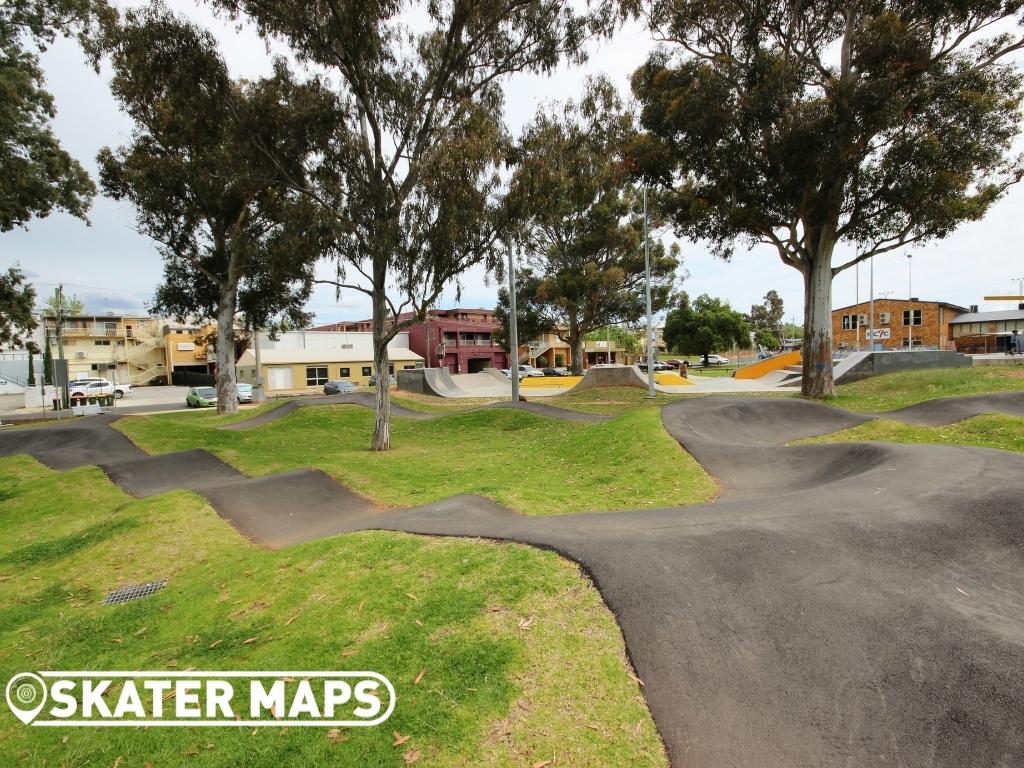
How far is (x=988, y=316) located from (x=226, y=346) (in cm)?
7625

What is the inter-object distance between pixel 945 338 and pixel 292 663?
247 feet

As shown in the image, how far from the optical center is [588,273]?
33031mm

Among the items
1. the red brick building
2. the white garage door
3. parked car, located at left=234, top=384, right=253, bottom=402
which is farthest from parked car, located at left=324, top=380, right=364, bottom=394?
the red brick building

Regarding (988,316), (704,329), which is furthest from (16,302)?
(988,316)

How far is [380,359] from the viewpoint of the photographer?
574 inches

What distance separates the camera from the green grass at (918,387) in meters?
17.5

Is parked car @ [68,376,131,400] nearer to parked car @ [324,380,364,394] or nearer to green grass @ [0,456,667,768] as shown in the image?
parked car @ [324,380,364,394]

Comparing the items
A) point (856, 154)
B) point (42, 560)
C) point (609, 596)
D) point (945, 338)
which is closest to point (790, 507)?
point (609, 596)

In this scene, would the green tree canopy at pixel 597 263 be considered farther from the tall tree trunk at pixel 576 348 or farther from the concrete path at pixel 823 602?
the concrete path at pixel 823 602

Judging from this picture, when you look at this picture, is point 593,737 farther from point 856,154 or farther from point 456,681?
point 856,154

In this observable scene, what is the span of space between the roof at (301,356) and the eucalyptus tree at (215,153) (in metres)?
26.2

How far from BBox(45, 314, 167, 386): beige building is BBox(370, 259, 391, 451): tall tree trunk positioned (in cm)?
5942

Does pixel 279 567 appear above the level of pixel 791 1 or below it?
below

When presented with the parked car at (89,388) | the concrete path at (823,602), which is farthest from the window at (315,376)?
the concrete path at (823,602)
